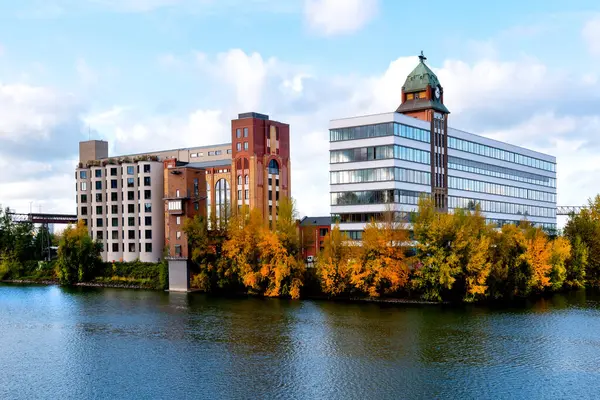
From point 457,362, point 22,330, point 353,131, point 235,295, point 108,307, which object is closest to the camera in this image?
point 457,362

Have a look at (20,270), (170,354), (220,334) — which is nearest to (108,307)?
(220,334)

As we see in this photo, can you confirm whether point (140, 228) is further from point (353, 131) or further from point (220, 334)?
point (220, 334)

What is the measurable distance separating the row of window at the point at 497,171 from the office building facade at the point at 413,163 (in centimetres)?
19

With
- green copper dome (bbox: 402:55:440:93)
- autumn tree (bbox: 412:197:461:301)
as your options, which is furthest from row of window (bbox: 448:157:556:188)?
autumn tree (bbox: 412:197:461:301)

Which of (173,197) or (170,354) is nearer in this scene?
(170,354)

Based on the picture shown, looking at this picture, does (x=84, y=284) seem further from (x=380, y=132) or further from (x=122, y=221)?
(x=380, y=132)

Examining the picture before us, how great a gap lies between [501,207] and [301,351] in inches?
3288

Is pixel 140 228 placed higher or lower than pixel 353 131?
lower

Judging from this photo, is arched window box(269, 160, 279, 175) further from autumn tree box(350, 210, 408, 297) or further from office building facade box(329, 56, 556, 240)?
autumn tree box(350, 210, 408, 297)

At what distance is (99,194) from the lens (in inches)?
5655

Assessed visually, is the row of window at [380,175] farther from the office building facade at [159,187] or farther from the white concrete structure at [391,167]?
the office building facade at [159,187]

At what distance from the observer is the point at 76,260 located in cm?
11819

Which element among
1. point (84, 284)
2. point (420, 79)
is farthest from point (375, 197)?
point (84, 284)

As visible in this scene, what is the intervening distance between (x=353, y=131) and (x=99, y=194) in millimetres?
70857
